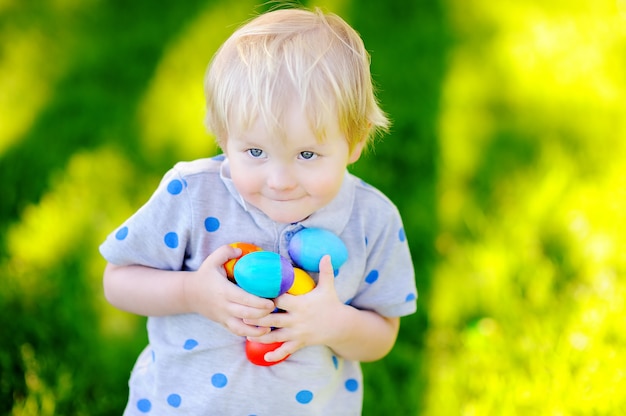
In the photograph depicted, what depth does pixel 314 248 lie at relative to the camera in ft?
4.77

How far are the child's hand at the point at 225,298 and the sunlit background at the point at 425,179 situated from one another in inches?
32.2

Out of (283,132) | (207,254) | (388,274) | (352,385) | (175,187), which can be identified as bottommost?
(352,385)

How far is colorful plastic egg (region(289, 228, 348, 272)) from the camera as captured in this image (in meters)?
1.46

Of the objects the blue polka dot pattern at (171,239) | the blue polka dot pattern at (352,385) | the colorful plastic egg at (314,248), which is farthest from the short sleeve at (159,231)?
the blue polka dot pattern at (352,385)

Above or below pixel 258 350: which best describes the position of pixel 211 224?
above

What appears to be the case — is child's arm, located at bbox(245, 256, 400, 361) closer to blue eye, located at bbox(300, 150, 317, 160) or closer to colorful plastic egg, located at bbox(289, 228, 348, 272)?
colorful plastic egg, located at bbox(289, 228, 348, 272)

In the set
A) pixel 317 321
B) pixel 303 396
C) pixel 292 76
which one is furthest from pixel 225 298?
pixel 292 76

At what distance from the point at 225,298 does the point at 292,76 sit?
40 cm

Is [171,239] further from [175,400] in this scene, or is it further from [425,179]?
[425,179]

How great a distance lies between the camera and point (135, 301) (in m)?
1.57

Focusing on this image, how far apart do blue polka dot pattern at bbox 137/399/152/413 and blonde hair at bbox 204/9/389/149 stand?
1.88ft

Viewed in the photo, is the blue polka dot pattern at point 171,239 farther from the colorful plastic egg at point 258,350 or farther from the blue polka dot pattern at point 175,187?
the colorful plastic egg at point 258,350

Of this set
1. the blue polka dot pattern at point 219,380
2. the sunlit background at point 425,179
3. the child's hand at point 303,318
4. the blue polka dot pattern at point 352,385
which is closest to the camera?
the child's hand at point 303,318

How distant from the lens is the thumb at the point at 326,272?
144 cm
